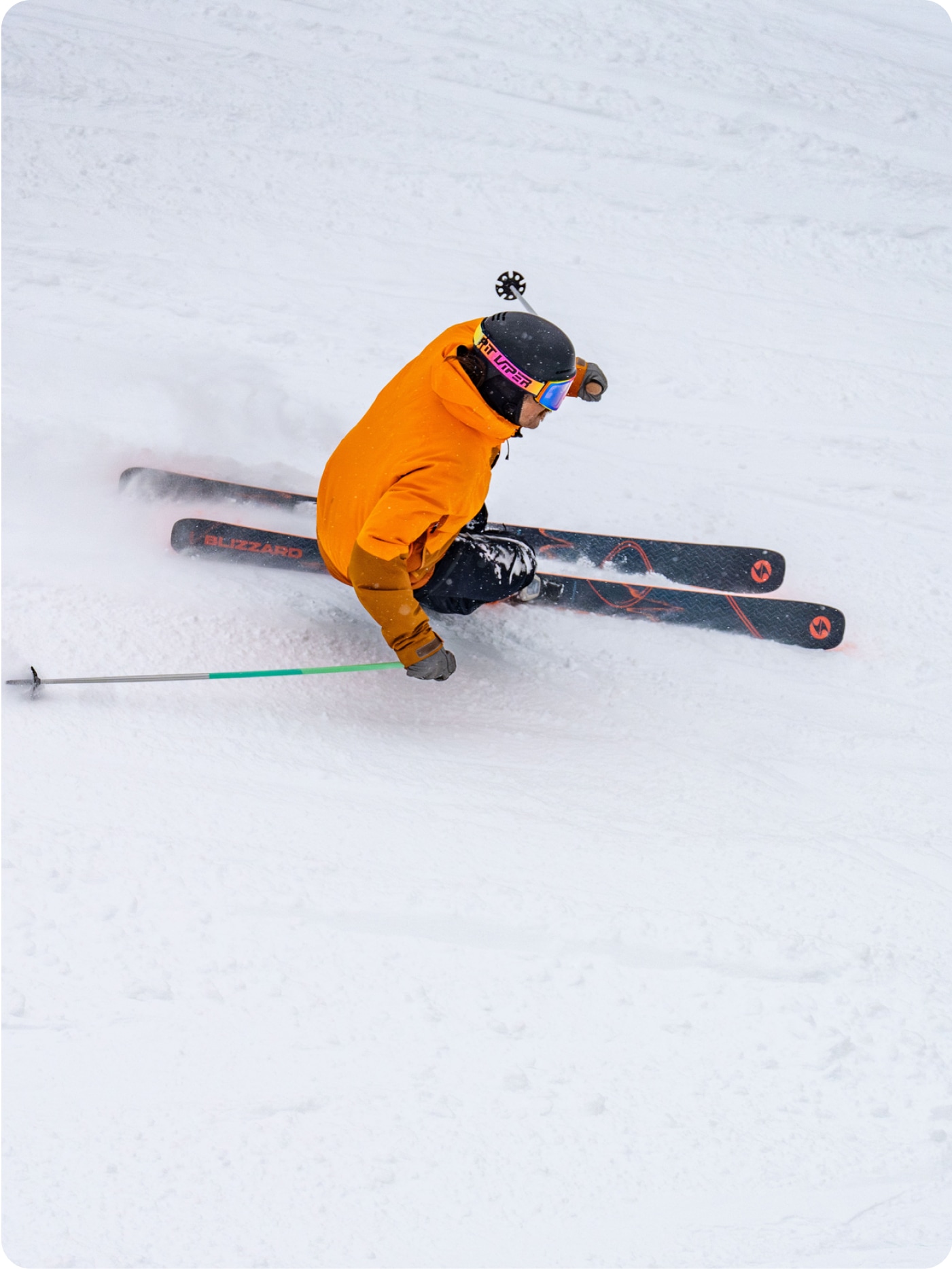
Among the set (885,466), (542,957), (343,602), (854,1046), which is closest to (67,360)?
(343,602)

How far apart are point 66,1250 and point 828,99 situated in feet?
21.7

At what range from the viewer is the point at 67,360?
15.1ft

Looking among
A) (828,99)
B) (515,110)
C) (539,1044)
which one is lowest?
(539,1044)

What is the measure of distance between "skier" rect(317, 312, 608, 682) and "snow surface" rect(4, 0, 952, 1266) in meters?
0.62

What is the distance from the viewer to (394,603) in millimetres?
2998

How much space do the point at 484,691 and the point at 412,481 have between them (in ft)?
3.66

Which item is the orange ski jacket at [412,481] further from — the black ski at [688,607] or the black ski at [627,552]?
the black ski at [627,552]

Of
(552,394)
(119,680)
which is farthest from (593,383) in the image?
(119,680)

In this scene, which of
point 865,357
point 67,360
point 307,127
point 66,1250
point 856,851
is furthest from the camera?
point 307,127

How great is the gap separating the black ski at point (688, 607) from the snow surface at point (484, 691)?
75 mm

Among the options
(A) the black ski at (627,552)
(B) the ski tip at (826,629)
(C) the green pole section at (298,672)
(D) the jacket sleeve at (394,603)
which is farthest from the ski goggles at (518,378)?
(B) the ski tip at (826,629)

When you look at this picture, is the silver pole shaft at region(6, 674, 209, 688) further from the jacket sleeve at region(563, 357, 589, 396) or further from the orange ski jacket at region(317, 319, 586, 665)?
the jacket sleeve at region(563, 357, 589, 396)

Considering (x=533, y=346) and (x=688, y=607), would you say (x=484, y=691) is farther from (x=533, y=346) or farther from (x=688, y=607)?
(x=533, y=346)

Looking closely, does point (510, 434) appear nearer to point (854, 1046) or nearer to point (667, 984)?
point (667, 984)
